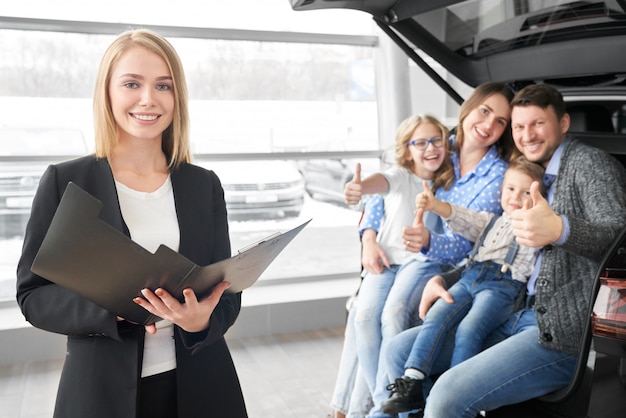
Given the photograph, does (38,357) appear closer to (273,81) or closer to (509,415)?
(273,81)

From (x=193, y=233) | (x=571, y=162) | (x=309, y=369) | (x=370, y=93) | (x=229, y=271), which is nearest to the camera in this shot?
(x=229, y=271)

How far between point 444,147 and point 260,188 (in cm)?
262

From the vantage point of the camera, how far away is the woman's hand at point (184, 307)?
54.8 inches

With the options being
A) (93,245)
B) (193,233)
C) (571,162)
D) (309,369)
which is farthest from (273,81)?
(93,245)

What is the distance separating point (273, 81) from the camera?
5.25 m

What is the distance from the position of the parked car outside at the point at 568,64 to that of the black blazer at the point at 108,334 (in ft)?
2.85

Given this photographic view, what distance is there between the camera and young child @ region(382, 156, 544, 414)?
212 cm

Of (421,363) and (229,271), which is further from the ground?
(229,271)

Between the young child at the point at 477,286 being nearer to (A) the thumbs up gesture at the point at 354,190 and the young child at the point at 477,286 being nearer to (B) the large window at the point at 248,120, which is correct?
(A) the thumbs up gesture at the point at 354,190

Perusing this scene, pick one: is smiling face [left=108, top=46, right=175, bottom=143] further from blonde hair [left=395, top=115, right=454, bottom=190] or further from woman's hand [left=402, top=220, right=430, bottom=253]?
blonde hair [left=395, top=115, right=454, bottom=190]

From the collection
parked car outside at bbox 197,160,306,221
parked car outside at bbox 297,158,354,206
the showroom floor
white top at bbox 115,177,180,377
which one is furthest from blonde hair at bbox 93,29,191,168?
parked car outside at bbox 297,158,354,206

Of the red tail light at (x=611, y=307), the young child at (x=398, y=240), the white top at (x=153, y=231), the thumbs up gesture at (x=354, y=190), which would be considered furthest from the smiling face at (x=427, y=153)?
the white top at (x=153, y=231)

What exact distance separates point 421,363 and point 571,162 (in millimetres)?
777

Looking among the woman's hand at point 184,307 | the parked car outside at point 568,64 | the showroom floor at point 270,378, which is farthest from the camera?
the showroom floor at point 270,378
